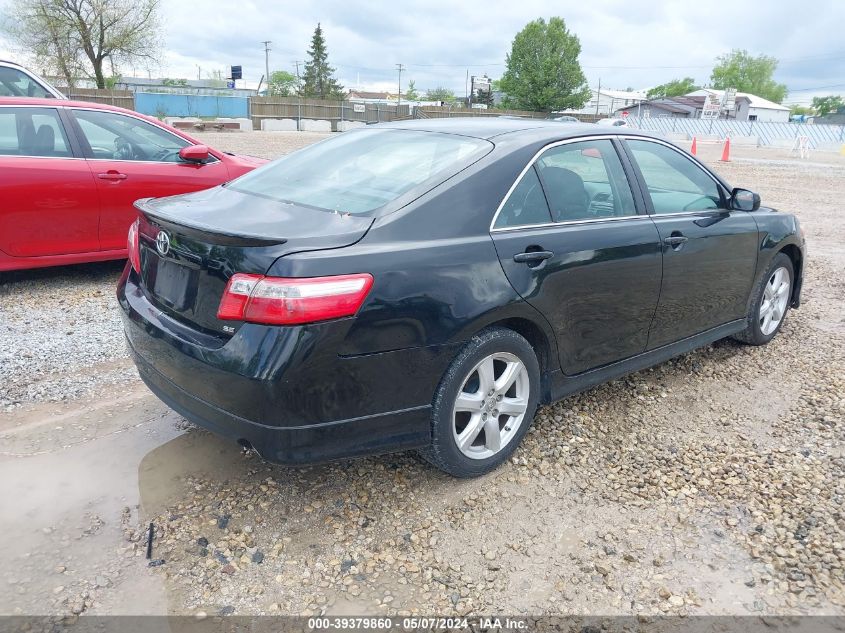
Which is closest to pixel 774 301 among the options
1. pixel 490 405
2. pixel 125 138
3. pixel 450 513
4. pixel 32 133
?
pixel 490 405

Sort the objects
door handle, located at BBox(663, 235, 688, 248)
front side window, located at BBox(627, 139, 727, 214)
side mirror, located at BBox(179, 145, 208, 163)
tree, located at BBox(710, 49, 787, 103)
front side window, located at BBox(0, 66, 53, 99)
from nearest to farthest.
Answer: door handle, located at BBox(663, 235, 688, 248), front side window, located at BBox(627, 139, 727, 214), side mirror, located at BBox(179, 145, 208, 163), front side window, located at BBox(0, 66, 53, 99), tree, located at BBox(710, 49, 787, 103)

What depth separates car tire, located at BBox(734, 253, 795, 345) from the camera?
464 cm

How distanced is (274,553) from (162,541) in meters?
0.45

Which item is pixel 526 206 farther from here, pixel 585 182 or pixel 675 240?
pixel 675 240

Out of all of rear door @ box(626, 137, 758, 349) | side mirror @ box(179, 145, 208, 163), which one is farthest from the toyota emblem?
side mirror @ box(179, 145, 208, 163)

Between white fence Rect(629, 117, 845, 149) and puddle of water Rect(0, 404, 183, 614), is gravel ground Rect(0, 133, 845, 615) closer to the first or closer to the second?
puddle of water Rect(0, 404, 183, 614)

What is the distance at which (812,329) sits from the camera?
5.34 meters

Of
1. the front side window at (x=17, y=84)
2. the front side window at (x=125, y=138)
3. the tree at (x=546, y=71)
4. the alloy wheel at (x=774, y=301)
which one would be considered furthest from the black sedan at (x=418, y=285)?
the tree at (x=546, y=71)

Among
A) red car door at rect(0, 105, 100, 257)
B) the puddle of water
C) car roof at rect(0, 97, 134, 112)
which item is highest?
car roof at rect(0, 97, 134, 112)

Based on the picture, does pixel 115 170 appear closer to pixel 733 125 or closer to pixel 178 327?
pixel 178 327

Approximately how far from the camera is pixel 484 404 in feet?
9.87

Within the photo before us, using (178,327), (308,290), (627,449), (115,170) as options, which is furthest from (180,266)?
(115,170)

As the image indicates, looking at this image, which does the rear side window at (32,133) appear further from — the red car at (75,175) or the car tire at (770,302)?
the car tire at (770,302)

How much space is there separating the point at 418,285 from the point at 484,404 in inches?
27.7
